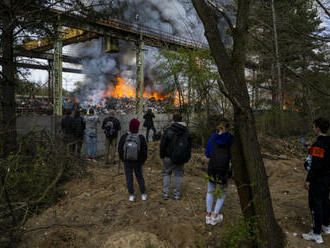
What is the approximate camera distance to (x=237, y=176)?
140 inches

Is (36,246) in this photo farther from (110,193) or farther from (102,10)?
(102,10)

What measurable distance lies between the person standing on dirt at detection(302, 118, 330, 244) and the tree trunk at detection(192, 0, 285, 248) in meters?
0.91

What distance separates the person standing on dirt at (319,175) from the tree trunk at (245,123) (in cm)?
91

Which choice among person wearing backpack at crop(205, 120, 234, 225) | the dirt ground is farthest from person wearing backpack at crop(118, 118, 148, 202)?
person wearing backpack at crop(205, 120, 234, 225)

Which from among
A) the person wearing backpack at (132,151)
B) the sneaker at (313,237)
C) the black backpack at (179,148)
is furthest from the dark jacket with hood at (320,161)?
the person wearing backpack at (132,151)

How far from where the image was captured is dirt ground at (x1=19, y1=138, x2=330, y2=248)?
4.11 m

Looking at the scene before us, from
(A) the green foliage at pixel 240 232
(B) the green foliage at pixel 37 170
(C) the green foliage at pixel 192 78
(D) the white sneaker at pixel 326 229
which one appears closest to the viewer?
(A) the green foliage at pixel 240 232

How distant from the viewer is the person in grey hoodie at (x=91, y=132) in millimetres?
9320

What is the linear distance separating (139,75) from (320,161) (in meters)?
18.5

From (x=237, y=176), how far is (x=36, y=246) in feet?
11.7

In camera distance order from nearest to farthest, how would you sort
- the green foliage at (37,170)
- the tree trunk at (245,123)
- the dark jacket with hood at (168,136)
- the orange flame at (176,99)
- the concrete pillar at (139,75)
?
1. the tree trunk at (245,123)
2. the green foliage at (37,170)
3. the dark jacket with hood at (168,136)
4. the orange flame at (176,99)
5. the concrete pillar at (139,75)

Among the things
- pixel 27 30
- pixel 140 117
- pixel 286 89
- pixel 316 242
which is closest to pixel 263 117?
pixel 140 117

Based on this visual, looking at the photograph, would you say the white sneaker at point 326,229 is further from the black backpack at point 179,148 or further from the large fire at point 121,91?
the large fire at point 121,91

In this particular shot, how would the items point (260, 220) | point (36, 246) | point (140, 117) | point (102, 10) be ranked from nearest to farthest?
point (260, 220) → point (36, 246) → point (102, 10) → point (140, 117)
